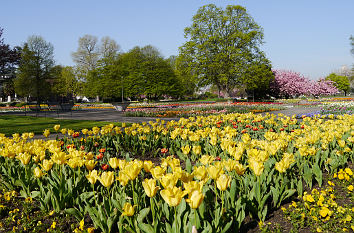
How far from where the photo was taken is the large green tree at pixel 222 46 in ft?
95.1

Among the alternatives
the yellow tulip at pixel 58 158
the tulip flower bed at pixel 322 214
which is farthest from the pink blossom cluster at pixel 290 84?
the yellow tulip at pixel 58 158

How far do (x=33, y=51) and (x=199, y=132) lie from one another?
129 ft

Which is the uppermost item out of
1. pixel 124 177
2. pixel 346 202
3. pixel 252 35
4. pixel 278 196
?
pixel 252 35

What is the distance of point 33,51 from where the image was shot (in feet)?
120

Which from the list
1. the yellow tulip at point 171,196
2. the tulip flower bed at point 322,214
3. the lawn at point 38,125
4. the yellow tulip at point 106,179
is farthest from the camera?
the lawn at point 38,125

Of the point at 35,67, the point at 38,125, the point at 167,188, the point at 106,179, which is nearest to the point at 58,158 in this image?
the point at 106,179

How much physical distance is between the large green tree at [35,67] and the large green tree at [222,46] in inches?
818

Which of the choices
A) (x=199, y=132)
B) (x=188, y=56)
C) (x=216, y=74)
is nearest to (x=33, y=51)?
(x=188, y=56)

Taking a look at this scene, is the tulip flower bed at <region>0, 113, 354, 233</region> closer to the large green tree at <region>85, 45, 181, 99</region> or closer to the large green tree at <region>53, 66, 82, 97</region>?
the large green tree at <region>85, 45, 181, 99</region>

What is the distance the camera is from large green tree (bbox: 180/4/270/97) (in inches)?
1141

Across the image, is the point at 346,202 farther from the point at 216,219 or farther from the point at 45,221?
the point at 45,221

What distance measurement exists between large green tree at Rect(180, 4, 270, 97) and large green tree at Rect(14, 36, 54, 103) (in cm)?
2077

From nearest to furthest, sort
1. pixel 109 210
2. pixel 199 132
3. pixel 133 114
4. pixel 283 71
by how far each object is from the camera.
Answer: pixel 109 210 → pixel 199 132 → pixel 133 114 → pixel 283 71

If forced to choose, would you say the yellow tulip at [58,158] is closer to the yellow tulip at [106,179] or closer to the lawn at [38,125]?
the yellow tulip at [106,179]
